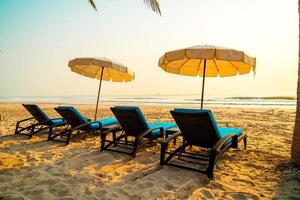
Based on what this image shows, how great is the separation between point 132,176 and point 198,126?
135 centimetres

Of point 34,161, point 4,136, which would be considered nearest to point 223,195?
point 34,161

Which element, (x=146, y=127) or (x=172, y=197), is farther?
(x=146, y=127)

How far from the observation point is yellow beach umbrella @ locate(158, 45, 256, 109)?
4465mm

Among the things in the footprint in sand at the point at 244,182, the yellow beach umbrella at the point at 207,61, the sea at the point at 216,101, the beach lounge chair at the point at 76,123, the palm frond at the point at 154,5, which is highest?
the palm frond at the point at 154,5

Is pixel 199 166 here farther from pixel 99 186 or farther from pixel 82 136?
pixel 82 136

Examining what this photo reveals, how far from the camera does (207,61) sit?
22.2 feet

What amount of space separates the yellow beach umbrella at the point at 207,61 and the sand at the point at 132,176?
6.70 feet

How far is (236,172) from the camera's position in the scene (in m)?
3.65

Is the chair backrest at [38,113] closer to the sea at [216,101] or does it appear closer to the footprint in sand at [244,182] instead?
the footprint in sand at [244,182]

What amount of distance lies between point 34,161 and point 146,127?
2226 millimetres

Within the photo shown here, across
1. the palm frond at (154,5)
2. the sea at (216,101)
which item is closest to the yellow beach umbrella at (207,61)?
the palm frond at (154,5)

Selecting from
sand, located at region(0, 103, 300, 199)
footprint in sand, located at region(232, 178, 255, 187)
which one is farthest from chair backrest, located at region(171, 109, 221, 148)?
footprint in sand, located at region(232, 178, 255, 187)

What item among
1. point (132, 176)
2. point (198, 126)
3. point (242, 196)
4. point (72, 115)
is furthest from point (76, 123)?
point (242, 196)

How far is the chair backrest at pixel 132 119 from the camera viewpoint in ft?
14.7
